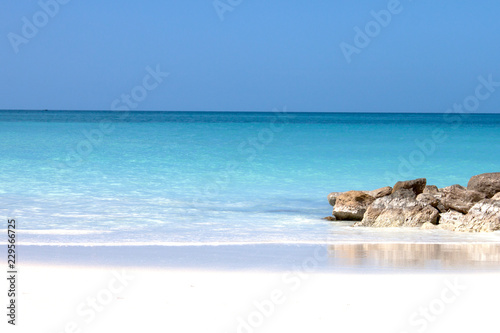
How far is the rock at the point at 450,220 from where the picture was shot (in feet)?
27.0

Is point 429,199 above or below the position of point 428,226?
above

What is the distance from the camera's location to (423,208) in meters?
8.62

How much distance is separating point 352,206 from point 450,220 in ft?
4.78

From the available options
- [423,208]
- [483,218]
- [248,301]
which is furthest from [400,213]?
[248,301]

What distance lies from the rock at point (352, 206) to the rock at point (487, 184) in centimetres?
183

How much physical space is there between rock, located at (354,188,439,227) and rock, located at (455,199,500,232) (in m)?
0.49

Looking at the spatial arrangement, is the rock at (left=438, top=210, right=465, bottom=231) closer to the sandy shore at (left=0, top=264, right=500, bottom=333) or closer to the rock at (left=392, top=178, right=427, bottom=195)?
the rock at (left=392, top=178, right=427, bottom=195)

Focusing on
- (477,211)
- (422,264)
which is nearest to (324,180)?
(477,211)

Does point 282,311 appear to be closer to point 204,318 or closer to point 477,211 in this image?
point 204,318

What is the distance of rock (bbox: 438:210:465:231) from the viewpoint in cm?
822

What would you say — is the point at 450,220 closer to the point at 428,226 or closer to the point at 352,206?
the point at 428,226

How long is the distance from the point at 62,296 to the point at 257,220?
16.1 feet

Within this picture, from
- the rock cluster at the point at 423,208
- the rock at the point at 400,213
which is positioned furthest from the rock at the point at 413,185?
the rock at the point at 400,213

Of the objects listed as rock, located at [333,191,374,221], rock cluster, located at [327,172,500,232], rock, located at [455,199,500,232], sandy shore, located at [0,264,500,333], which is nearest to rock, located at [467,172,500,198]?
rock cluster, located at [327,172,500,232]
